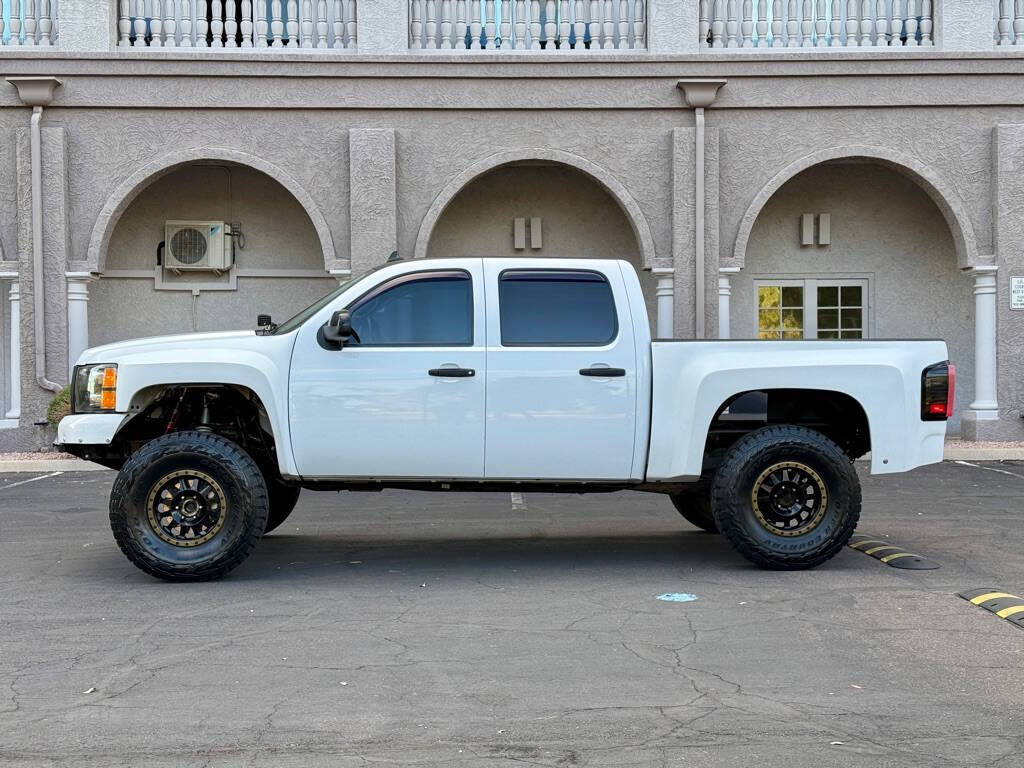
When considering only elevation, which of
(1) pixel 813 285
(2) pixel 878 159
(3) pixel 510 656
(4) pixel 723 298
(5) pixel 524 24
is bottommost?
(3) pixel 510 656

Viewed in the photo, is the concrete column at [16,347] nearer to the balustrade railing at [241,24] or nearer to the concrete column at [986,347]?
the balustrade railing at [241,24]

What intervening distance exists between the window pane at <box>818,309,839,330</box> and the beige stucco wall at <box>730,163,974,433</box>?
49 centimetres

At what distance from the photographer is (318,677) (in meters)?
5.18

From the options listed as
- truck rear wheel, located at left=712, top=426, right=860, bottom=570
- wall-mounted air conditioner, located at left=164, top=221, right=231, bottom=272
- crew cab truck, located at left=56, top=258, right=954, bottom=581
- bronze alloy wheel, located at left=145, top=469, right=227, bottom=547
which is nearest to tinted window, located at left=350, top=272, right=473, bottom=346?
crew cab truck, located at left=56, top=258, right=954, bottom=581

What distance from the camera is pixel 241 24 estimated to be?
52.7 ft

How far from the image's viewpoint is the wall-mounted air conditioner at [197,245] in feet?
57.0

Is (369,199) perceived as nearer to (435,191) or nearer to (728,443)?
(435,191)

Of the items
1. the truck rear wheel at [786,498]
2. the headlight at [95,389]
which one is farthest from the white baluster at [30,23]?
the truck rear wheel at [786,498]

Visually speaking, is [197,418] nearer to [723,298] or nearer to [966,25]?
[723,298]

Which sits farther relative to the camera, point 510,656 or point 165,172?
point 165,172

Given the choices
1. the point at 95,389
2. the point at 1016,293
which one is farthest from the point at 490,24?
the point at 95,389

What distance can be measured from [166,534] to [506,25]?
36.8 feet

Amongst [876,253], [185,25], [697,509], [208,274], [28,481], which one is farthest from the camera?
[876,253]

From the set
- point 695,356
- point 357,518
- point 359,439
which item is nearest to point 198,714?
point 359,439
